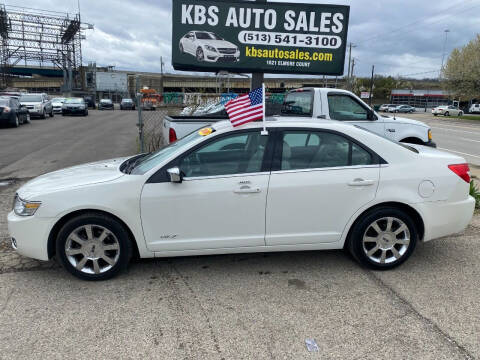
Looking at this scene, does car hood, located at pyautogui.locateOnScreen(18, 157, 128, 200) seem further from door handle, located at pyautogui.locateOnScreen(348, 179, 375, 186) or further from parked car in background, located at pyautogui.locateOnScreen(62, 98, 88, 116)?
parked car in background, located at pyautogui.locateOnScreen(62, 98, 88, 116)

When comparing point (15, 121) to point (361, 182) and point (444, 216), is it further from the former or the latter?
point (444, 216)

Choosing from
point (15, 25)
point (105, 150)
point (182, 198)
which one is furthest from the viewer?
point (15, 25)

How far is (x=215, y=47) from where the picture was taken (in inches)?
332

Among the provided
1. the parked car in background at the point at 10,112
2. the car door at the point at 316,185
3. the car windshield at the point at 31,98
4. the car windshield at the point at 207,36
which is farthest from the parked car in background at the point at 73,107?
the car door at the point at 316,185

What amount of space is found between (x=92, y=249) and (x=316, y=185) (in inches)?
89.6

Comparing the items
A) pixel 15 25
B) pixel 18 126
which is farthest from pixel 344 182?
pixel 15 25

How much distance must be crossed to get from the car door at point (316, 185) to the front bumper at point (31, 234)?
2.13 meters

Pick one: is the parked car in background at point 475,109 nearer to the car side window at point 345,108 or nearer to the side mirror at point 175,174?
the car side window at point 345,108

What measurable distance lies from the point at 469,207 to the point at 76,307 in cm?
406

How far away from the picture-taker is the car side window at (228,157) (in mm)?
3629

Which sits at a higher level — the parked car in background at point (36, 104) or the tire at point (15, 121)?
the parked car in background at point (36, 104)

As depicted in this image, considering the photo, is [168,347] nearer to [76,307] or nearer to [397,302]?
[76,307]

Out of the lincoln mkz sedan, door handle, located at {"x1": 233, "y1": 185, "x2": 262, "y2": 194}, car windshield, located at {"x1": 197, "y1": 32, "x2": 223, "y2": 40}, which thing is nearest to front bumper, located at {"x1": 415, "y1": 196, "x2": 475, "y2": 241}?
door handle, located at {"x1": 233, "y1": 185, "x2": 262, "y2": 194}

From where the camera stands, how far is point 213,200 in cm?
353
